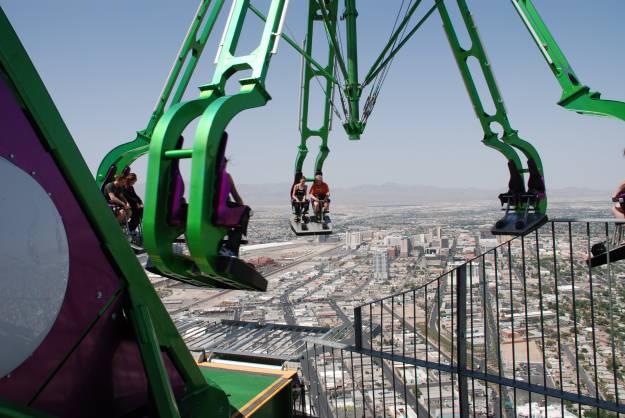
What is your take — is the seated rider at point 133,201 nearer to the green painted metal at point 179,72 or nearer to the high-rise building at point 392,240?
the green painted metal at point 179,72

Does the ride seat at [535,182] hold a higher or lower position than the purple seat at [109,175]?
lower

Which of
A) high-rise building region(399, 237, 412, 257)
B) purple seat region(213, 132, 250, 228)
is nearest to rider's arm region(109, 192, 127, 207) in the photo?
purple seat region(213, 132, 250, 228)

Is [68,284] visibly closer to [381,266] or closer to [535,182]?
[535,182]

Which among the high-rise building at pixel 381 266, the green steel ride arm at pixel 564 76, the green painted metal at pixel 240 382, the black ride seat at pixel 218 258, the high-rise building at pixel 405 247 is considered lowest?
the high-rise building at pixel 381 266

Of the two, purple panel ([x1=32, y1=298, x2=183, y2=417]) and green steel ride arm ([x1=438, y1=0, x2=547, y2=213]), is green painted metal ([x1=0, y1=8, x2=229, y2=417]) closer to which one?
purple panel ([x1=32, y1=298, x2=183, y2=417])

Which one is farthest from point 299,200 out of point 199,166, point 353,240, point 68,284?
point 353,240

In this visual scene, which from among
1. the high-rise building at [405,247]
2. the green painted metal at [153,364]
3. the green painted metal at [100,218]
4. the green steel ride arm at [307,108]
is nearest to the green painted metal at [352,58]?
the green steel ride arm at [307,108]

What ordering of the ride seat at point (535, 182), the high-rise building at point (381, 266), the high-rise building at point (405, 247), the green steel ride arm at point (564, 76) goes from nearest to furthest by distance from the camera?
the green steel ride arm at point (564, 76)
the ride seat at point (535, 182)
the high-rise building at point (381, 266)
the high-rise building at point (405, 247)

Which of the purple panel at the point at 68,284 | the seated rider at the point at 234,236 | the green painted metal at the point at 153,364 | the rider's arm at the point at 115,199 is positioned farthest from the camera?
the rider's arm at the point at 115,199
